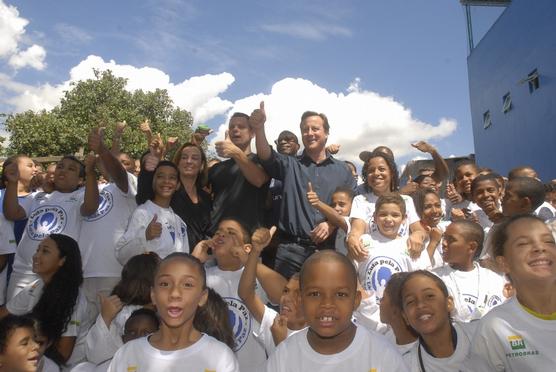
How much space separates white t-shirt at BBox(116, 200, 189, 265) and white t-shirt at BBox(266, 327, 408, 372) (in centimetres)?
176

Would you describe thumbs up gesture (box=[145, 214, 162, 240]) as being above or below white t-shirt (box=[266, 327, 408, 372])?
above

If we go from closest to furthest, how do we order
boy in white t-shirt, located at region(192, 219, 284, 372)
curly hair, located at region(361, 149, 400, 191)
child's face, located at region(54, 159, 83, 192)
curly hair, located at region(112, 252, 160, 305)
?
1. boy in white t-shirt, located at region(192, 219, 284, 372)
2. curly hair, located at region(112, 252, 160, 305)
3. curly hair, located at region(361, 149, 400, 191)
4. child's face, located at region(54, 159, 83, 192)

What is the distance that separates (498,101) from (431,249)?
14429 mm

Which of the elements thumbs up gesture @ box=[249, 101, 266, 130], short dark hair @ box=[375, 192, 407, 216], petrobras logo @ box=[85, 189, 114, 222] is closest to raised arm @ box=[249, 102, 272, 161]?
thumbs up gesture @ box=[249, 101, 266, 130]

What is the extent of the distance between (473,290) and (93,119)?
2000 cm

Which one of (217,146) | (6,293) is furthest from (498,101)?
(6,293)

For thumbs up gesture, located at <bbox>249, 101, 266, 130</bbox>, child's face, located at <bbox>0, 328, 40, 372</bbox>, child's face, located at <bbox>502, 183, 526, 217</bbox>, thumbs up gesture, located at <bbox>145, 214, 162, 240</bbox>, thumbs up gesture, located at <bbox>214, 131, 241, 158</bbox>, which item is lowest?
child's face, located at <bbox>0, 328, 40, 372</bbox>

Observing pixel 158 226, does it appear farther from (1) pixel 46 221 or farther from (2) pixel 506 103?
(2) pixel 506 103

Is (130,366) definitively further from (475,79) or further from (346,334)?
(475,79)

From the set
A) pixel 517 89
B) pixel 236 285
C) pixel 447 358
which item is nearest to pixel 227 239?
pixel 236 285

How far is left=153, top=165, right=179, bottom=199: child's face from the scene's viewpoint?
12.8 ft

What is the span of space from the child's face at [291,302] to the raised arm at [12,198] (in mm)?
2881

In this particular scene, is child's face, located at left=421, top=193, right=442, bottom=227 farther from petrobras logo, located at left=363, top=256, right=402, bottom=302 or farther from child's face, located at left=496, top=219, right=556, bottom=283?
child's face, located at left=496, top=219, right=556, bottom=283

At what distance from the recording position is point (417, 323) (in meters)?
2.52
